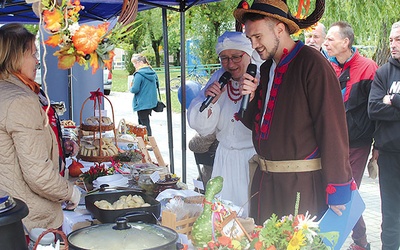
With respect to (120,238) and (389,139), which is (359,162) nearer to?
(389,139)

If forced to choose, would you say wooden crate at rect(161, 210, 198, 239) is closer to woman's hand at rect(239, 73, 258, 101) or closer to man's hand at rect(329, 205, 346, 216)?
man's hand at rect(329, 205, 346, 216)

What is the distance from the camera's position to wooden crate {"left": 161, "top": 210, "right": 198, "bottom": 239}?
2.09m

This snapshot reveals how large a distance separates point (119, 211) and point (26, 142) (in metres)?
0.52

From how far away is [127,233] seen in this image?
1.49 metres

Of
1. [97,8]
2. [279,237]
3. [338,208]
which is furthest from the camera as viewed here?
[97,8]

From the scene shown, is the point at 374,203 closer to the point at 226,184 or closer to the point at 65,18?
the point at 226,184

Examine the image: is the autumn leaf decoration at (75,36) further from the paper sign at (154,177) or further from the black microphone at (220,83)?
the black microphone at (220,83)

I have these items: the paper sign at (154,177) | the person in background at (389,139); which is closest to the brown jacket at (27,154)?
the paper sign at (154,177)

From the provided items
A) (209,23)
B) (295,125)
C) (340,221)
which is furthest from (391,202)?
(209,23)

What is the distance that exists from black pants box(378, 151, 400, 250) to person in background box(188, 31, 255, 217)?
1180mm

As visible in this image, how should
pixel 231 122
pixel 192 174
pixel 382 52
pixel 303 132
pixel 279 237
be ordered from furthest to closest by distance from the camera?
1. pixel 382 52
2. pixel 192 174
3. pixel 231 122
4. pixel 303 132
5. pixel 279 237

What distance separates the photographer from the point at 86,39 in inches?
82.5

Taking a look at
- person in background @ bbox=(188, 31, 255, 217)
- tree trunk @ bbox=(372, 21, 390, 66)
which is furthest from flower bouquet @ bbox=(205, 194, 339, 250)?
tree trunk @ bbox=(372, 21, 390, 66)

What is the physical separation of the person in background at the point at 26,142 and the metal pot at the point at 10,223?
24.1 inches
